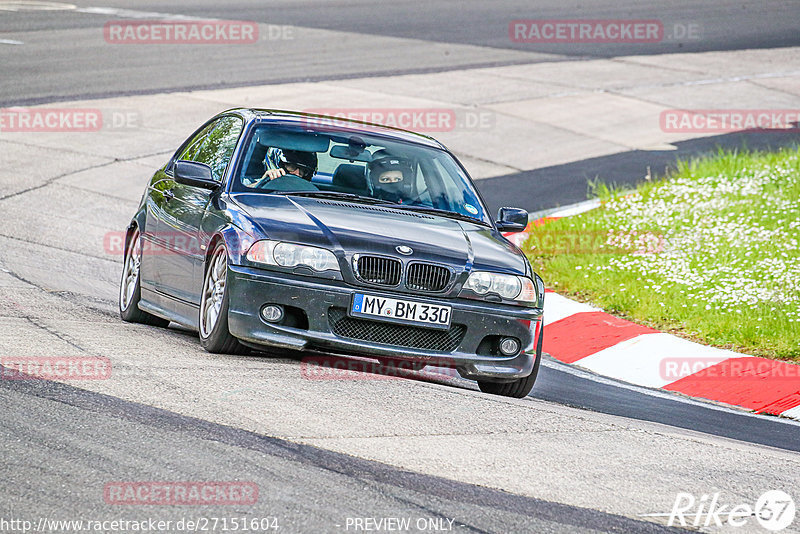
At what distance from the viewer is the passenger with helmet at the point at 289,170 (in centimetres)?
779

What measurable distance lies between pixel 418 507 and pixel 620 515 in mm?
821

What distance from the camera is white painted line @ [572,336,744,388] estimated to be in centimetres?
902

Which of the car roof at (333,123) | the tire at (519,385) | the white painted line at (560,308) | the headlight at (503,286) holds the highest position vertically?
the car roof at (333,123)

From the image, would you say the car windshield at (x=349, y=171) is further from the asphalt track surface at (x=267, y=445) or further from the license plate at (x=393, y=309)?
the asphalt track surface at (x=267, y=445)

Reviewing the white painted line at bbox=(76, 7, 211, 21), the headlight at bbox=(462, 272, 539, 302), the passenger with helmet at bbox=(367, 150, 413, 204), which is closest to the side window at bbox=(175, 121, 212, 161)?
the passenger with helmet at bbox=(367, 150, 413, 204)

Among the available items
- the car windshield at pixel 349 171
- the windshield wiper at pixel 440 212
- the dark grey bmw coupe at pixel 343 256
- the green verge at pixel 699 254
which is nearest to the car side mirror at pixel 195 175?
the dark grey bmw coupe at pixel 343 256

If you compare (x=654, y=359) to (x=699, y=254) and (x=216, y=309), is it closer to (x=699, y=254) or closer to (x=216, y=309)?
(x=699, y=254)

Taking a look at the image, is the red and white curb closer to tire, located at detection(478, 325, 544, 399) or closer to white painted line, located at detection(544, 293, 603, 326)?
white painted line, located at detection(544, 293, 603, 326)

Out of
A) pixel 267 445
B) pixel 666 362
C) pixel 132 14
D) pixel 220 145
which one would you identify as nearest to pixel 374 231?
pixel 220 145

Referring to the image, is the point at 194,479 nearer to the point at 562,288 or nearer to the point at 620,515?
the point at 620,515

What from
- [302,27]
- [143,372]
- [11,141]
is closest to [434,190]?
[143,372]

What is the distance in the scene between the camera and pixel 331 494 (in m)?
4.74

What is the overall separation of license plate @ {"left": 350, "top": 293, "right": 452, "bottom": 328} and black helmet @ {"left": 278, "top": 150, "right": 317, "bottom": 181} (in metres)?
1.30

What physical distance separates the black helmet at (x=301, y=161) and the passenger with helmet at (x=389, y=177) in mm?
362
